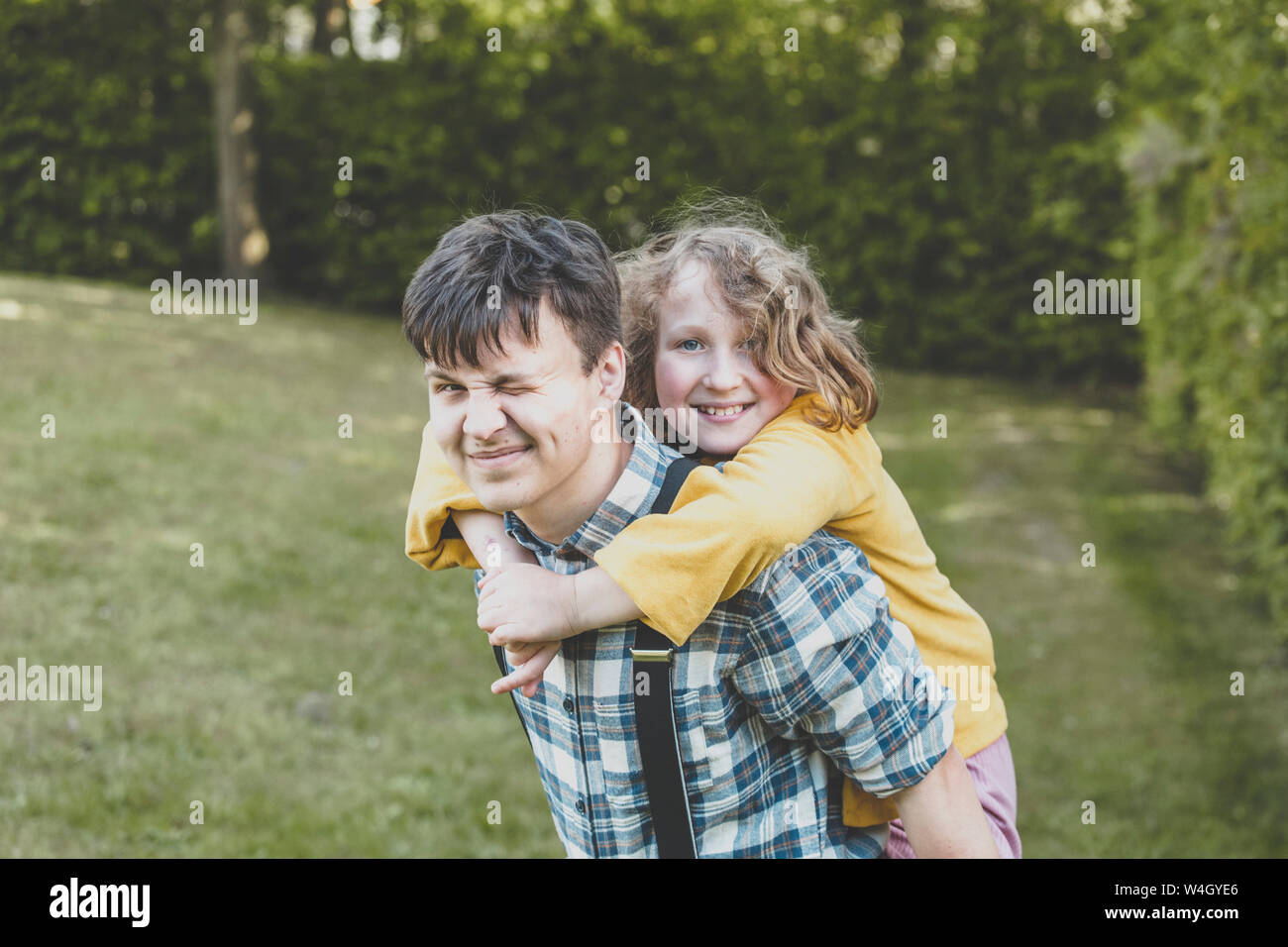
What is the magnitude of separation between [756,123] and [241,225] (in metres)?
6.10

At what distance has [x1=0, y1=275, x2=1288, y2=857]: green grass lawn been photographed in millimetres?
4730

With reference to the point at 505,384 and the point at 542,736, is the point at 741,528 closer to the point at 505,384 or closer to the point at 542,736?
the point at 505,384

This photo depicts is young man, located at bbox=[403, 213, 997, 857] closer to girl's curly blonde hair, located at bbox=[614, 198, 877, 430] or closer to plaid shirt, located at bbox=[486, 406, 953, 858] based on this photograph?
plaid shirt, located at bbox=[486, 406, 953, 858]

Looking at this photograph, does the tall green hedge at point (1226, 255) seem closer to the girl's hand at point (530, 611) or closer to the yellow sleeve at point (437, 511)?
the yellow sleeve at point (437, 511)

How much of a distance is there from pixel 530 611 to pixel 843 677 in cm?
50

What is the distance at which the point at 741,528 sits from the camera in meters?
1.73

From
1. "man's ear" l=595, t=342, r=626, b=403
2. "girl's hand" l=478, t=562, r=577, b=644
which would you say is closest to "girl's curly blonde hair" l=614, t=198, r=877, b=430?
"man's ear" l=595, t=342, r=626, b=403

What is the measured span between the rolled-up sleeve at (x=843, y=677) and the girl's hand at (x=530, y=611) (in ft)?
0.98

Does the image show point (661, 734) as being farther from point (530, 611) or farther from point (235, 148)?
point (235, 148)

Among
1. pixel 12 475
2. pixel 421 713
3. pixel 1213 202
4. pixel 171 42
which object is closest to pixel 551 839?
pixel 421 713

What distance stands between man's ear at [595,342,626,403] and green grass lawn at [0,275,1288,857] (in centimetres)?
315

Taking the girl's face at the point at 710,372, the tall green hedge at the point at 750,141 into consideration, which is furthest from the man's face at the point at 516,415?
the tall green hedge at the point at 750,141

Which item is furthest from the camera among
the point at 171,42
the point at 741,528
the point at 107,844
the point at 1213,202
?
the point at 171,42

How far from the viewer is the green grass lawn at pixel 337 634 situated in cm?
473
